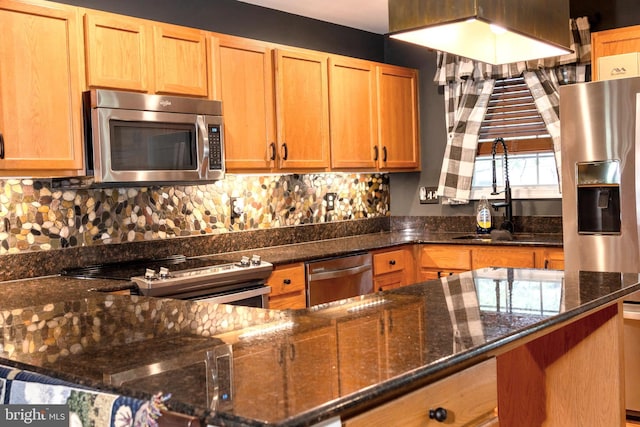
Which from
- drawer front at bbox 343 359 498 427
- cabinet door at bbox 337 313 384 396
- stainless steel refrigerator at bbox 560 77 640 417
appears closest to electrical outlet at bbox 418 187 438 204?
stainless steel refrigerator at bbox 560 77 640 417

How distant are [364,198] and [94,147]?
2665mm

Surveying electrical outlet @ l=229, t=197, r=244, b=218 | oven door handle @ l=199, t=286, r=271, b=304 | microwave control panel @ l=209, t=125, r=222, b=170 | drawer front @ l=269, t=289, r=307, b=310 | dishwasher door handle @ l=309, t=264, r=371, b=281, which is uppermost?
microwave control panel @ l=209, t=125, r=222, b=170

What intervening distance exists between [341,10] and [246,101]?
3.97ft

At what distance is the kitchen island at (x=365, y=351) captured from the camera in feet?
3.84

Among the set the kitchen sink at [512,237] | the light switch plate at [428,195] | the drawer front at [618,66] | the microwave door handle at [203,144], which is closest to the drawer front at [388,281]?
the kitchen sink at [512,237]

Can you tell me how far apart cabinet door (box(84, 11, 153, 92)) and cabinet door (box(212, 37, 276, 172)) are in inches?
18.2

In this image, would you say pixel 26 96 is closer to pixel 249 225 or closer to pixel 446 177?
pixel 249 225

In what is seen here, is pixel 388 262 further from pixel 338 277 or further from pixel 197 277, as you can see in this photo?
pixel 197 277

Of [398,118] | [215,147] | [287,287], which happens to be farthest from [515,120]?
[215,147]

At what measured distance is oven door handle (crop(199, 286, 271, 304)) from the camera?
3.45 meters

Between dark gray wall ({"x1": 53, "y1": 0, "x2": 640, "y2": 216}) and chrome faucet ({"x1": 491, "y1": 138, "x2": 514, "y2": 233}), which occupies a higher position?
dark gray wall ({"x1": 53, "y1": 0, "x2": 640, "y2": 216})

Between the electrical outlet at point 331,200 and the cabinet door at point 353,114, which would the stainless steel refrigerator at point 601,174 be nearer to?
the cabinet door at point 353,114

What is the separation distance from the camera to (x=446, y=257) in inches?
188

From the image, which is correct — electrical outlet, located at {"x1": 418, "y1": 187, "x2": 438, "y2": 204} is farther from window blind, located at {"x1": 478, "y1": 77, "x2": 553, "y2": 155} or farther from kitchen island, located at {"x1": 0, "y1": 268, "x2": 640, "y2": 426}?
kitchen island, located at {"x1": 0, "y1": 268, "x2": 640, "y2": 426}
